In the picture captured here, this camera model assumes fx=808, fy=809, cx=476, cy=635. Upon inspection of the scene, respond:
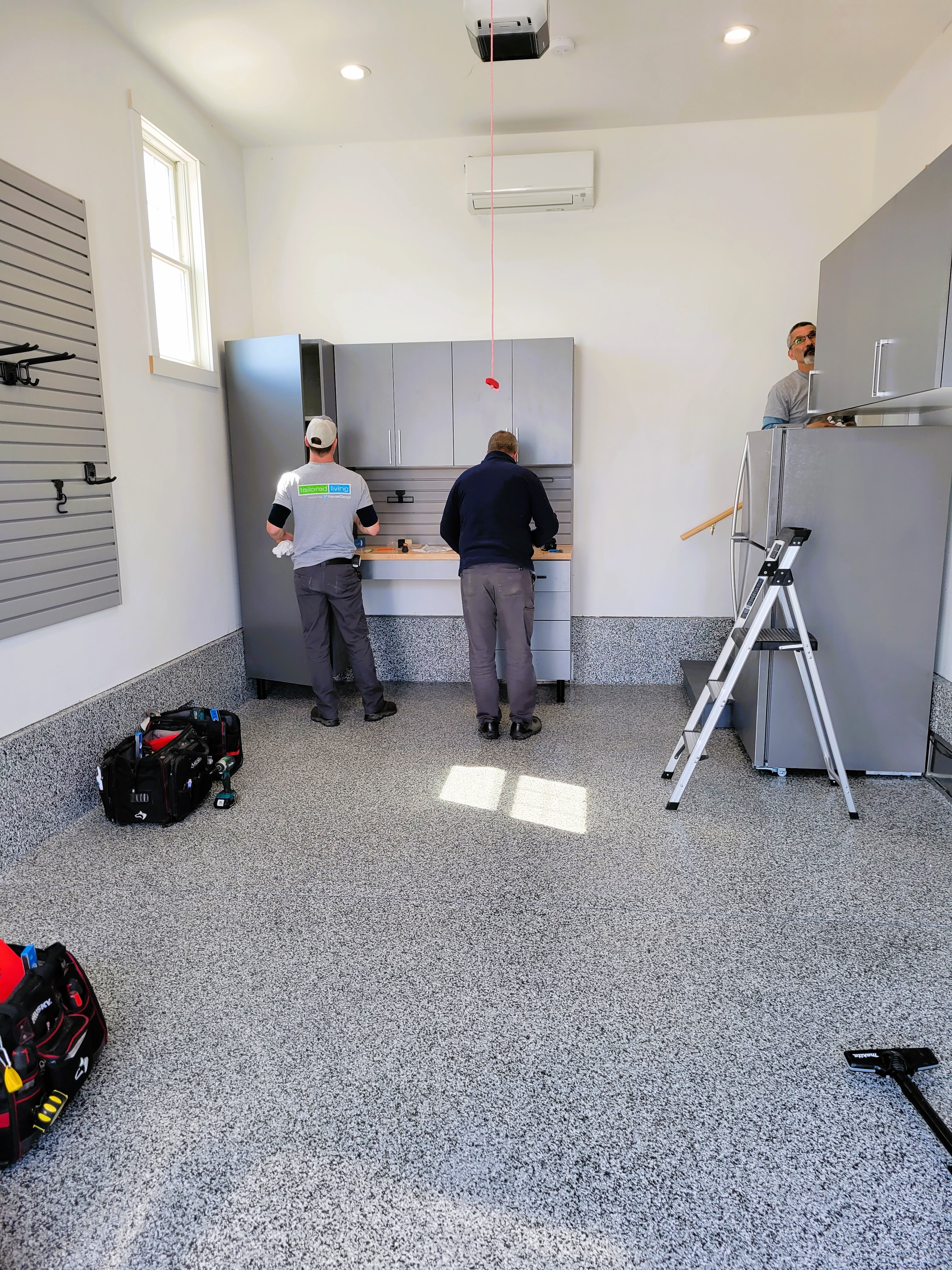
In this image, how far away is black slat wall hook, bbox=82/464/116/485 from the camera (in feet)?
11.4

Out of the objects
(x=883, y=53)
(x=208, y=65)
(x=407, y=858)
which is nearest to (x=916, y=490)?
(x=883, y=53)

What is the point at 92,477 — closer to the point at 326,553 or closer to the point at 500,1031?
the point at 326,553

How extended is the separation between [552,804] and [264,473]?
271 cm

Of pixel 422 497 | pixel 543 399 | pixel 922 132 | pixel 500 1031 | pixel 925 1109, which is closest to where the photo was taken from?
pixel 925 1109

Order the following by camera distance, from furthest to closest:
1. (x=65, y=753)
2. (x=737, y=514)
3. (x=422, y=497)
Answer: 1. (x=422, y=497)
2. (x=737, y=514)
3. (x=65, y=753)

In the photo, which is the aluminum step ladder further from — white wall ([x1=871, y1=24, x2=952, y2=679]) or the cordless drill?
the cordless drill

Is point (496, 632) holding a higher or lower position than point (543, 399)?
lower

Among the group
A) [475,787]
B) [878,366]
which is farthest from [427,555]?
[878,366]

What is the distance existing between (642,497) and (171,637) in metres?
3.01

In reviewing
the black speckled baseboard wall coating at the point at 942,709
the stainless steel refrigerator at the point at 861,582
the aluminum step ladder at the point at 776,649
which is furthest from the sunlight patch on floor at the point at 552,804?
the black speckled baseboard wall coating at the point at 942,709

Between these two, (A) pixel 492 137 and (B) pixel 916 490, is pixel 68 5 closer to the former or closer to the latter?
(A) pixel 492 137

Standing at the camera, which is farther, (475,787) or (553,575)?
(553,575)

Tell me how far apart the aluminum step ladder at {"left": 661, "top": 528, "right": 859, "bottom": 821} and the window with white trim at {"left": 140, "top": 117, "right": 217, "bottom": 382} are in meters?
3.09

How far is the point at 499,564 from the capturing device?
437 centimetres
